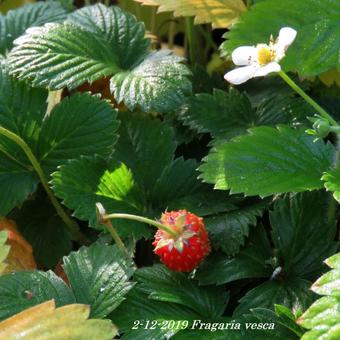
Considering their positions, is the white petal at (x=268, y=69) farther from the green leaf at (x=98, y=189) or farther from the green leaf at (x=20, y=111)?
the green leaf at (x=20, y=111)

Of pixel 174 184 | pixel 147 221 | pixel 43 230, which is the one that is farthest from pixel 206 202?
pixel 43 230

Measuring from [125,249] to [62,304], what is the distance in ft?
0.36

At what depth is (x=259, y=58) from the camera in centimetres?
90

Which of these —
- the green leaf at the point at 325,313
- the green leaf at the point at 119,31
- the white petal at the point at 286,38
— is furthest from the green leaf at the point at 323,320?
the green leaf at the point at 119,31

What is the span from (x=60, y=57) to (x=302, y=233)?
468 millimetres

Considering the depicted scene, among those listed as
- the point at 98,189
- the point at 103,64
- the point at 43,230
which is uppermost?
Result: the point at 103,64

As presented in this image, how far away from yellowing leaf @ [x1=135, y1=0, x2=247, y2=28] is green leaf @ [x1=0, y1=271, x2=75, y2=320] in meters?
0.56

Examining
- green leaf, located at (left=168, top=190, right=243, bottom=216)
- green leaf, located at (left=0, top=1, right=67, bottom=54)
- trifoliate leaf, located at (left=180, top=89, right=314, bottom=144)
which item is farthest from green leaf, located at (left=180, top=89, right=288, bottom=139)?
green leaf, located at (left=0, top=1, right=67, bottom=54)

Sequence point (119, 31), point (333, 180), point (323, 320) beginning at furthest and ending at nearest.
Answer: point (119, 31) < point (333, 180) < point (323, 320)

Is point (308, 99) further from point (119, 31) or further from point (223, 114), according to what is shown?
point (119, 31)

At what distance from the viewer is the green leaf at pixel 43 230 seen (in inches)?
41.8

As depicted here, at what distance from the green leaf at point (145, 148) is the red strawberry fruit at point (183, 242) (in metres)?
0.16

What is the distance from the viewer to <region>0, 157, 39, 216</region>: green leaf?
1038mm

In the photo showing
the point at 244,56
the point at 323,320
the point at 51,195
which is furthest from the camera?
the point at 51,195
